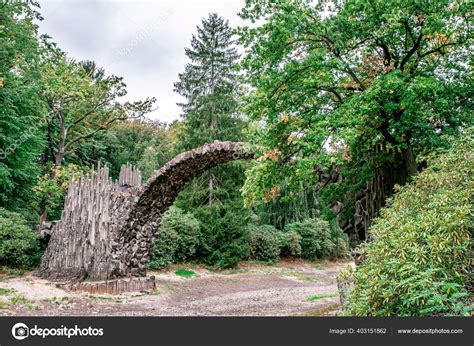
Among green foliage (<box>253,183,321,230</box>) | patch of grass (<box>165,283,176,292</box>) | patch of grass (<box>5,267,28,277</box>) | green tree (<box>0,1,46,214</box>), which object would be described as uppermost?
green tree (<box>0,1,46,214</box>)

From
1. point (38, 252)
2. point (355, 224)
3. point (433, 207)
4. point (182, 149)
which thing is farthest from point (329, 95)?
point (182, 149)

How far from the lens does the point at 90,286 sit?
8.04 m

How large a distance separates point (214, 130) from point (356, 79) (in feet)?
34.4

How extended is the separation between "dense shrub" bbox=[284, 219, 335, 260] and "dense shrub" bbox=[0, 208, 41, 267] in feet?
35.2

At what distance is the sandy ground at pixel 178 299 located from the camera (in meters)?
6.39

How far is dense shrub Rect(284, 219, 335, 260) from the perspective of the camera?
1753cm

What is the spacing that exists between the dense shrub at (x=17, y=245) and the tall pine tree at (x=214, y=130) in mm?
5805

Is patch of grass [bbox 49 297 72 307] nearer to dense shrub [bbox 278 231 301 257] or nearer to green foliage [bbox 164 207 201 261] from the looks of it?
green foliage [bbox 164 207 201 261]

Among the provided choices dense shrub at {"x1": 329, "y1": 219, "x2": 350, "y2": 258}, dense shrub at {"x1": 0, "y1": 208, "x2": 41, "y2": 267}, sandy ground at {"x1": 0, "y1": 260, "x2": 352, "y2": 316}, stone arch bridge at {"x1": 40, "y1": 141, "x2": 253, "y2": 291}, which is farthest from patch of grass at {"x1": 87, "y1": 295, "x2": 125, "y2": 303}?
dense shrub at {"x1": 329, "y1": 219, "x2": 350, "y2": 258}

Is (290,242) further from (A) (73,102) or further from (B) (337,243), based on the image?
(A) (73,102)

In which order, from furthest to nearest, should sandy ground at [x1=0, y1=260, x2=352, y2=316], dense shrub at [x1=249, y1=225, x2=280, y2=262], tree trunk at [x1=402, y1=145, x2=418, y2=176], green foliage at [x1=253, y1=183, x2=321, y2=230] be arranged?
1. green foliage at [x1=253, y1=183, x2=321, y2=230]
2. dense shrub at [x1=249, y1=225, x2=280, y2=262]
3. sandy ground at [x1=0, y1=260, x2=352, y2=316]
4. tree trunk at [x1=402, y1=145, x2=418, y2=176]

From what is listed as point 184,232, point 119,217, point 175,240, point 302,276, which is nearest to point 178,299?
point 119,217

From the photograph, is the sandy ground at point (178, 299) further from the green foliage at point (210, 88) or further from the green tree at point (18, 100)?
the green foliage at point (210, 88)
